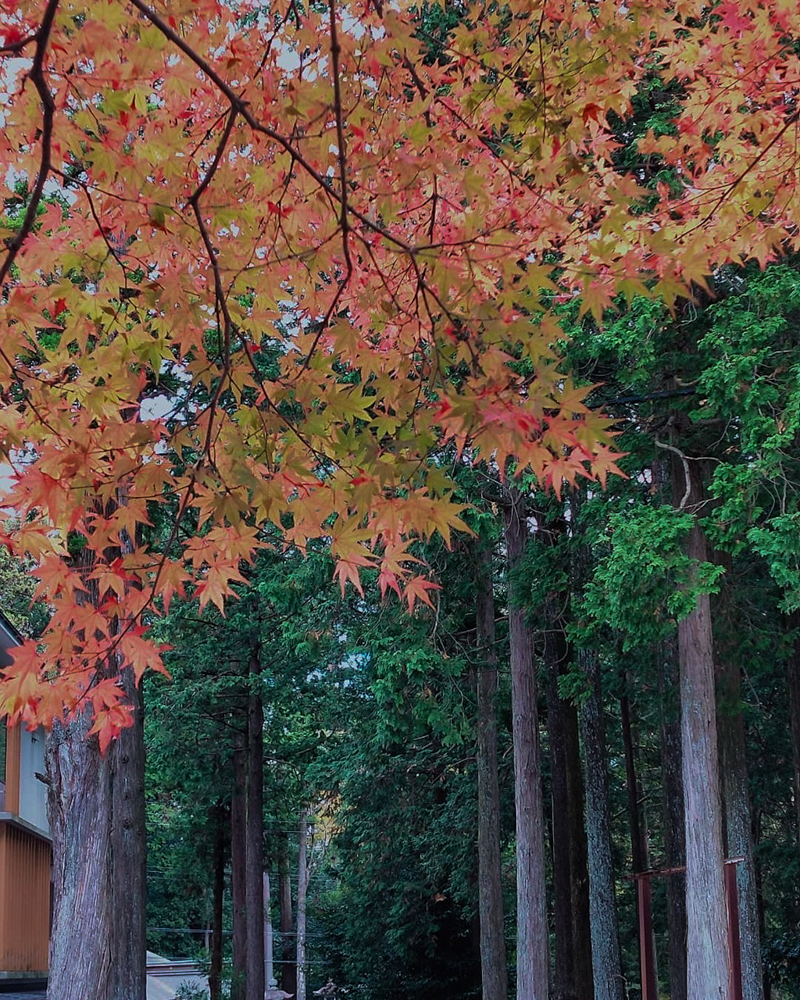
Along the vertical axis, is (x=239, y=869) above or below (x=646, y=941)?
above

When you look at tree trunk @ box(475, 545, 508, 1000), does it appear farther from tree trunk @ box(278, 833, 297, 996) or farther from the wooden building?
tree trunk @ box(278, 833, 297, 996)

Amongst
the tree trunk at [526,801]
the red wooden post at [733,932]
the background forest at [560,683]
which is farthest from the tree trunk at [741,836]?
the red wooden post at [733,932]

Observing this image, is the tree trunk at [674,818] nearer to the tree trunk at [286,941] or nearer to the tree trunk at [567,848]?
the tree trunk at [567,848]

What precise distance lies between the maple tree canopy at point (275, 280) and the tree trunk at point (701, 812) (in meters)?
7.22

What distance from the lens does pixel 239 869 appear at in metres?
24.7

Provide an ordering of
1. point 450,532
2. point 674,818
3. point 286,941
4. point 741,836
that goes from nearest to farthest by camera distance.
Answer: point 450,532 → point 741,836 → point 674,818 → point 286,941

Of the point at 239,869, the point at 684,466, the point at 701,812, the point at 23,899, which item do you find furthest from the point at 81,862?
the point at 239,869

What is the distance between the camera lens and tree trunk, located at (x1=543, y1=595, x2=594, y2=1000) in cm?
1655

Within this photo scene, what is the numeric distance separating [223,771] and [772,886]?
12507mm

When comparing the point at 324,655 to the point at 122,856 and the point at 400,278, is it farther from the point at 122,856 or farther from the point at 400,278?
the point at 400,278

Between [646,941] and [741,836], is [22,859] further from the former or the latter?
[741,836]

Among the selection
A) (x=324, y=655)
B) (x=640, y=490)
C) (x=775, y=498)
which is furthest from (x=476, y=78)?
(x=324, y=655)

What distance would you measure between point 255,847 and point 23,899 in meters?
6.32

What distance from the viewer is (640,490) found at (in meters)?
13.3
